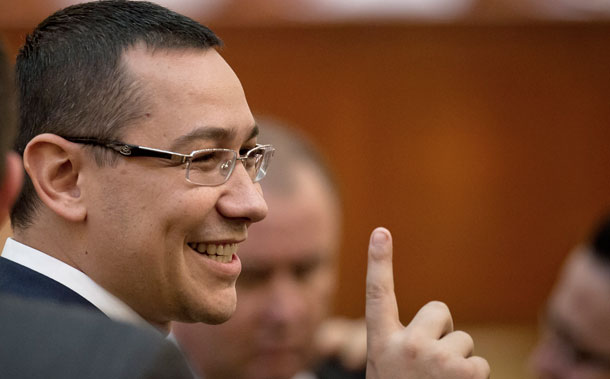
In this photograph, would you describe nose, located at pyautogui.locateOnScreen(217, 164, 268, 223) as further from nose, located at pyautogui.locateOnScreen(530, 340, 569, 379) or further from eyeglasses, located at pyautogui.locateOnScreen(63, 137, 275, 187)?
nose, located at pyautogui.locateOnScreen(530, 340, 569, 379)

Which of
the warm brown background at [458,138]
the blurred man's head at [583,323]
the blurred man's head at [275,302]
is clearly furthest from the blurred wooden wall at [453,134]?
the blurred man's head at [275,302]

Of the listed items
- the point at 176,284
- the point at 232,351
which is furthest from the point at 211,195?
the point at 232,351

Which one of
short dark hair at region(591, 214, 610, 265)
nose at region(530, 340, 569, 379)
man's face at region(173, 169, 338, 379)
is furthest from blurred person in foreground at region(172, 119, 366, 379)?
short dark hair at region(591, 214, 610, 265)

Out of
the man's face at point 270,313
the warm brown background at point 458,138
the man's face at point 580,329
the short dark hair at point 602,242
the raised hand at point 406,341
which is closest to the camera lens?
the raised hand at point 406,341

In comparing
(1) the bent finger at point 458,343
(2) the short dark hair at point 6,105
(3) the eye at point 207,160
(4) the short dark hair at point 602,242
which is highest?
(4) the short dark hair at point 602,242

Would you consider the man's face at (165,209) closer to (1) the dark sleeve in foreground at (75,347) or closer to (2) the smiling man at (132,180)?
(2) the smiling man at (132,180)

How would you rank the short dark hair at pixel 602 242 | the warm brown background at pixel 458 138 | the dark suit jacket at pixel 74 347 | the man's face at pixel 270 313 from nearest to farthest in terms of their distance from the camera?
the dark suit jacket at pixel 74 347, the man's face at pixel 270 313, the short dark hair at pixel 602 242, the warm brown background at pixel 458 138

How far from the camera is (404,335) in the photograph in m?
1.38

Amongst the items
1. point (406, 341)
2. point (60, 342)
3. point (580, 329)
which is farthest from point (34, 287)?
point (580, 329)

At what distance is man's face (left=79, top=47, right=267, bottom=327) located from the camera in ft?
4.54

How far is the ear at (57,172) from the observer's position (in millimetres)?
1391

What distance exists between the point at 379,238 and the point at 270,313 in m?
1.20

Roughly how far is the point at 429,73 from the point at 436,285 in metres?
1.28

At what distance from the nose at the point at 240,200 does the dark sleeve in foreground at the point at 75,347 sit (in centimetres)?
43
